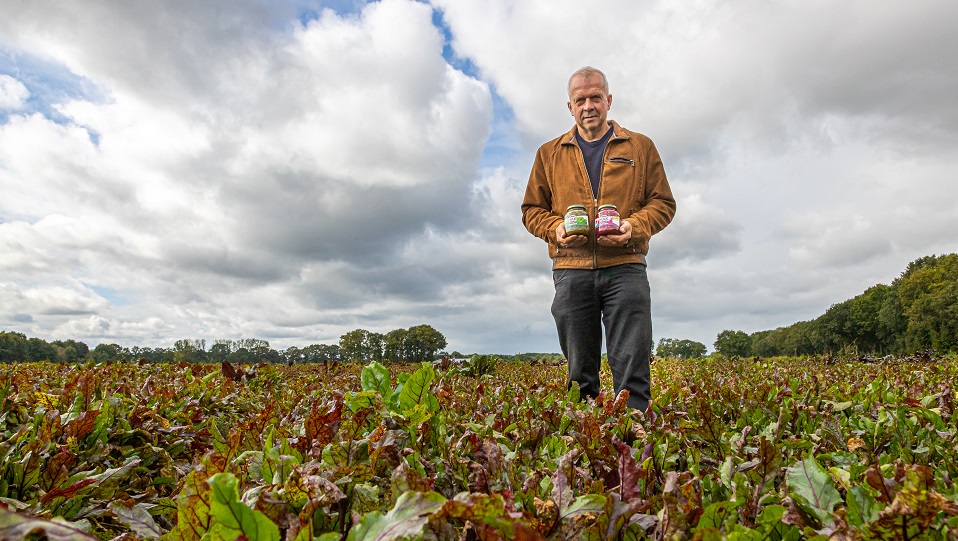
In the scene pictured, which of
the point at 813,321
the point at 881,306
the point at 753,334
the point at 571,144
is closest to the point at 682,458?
the point at 571,144

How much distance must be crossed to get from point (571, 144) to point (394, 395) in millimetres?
3407

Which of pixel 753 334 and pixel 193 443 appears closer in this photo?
pixel 193 443

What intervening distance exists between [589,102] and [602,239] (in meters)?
1.28

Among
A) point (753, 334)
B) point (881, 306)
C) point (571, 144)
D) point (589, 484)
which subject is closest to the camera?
point (589, 484)

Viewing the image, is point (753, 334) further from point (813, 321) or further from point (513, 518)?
point (513, 518)

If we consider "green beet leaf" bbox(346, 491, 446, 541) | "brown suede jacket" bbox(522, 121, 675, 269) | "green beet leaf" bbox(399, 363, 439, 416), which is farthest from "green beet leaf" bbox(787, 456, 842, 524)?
"brown suede jacket" bbox(522, 121, 675, 269)

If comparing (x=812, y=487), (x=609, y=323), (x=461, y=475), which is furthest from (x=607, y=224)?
(x=812, y=487)

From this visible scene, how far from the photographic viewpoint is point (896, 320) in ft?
245

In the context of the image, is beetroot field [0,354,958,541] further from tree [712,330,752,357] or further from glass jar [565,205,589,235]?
tree [712,330,752,357]

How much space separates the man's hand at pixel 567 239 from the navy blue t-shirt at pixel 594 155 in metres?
0.57

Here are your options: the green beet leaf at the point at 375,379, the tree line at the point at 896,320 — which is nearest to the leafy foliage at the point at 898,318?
the tree line at the point at 896,320

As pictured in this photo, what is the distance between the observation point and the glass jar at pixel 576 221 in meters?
4.70

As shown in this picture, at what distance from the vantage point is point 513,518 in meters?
1.08

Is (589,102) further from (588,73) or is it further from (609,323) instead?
(609,323)
